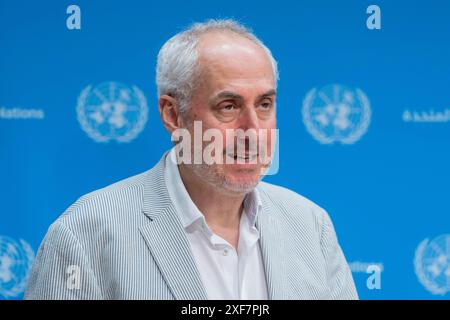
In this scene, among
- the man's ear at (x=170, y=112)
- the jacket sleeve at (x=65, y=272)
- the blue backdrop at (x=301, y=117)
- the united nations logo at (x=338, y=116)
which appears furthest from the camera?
the united nations logo at (x=338, y=116)

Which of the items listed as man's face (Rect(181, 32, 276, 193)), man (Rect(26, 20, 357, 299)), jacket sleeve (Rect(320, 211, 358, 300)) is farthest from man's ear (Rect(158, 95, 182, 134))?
jacket sleeve (Rect(320, 211, 358, 300))

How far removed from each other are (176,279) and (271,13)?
1287 mm

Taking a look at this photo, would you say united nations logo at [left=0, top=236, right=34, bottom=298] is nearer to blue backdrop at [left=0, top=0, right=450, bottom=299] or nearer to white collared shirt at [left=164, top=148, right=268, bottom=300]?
blue backdrop at [left=0, top=0, right=450, bottom=299]

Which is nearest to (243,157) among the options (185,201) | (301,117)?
(185,201)

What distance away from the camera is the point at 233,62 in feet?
5.19

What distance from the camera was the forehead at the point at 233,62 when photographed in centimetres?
158

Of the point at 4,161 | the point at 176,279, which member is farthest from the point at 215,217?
the point at 4,161

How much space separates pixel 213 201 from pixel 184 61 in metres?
0.39

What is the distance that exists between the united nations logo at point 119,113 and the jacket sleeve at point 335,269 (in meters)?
0.88

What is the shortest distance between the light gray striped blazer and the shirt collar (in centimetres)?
2

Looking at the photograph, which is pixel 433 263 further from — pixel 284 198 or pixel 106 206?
pixel 106 206

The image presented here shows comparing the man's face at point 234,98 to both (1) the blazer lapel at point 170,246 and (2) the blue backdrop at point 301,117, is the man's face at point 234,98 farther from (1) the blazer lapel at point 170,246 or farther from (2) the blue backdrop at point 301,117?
(2) the blue backdrop at point 301,117

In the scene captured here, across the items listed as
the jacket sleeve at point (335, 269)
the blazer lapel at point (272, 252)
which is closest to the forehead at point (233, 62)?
the blazer lapel at point (272, 252)

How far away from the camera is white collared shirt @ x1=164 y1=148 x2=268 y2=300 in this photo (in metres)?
1.58
